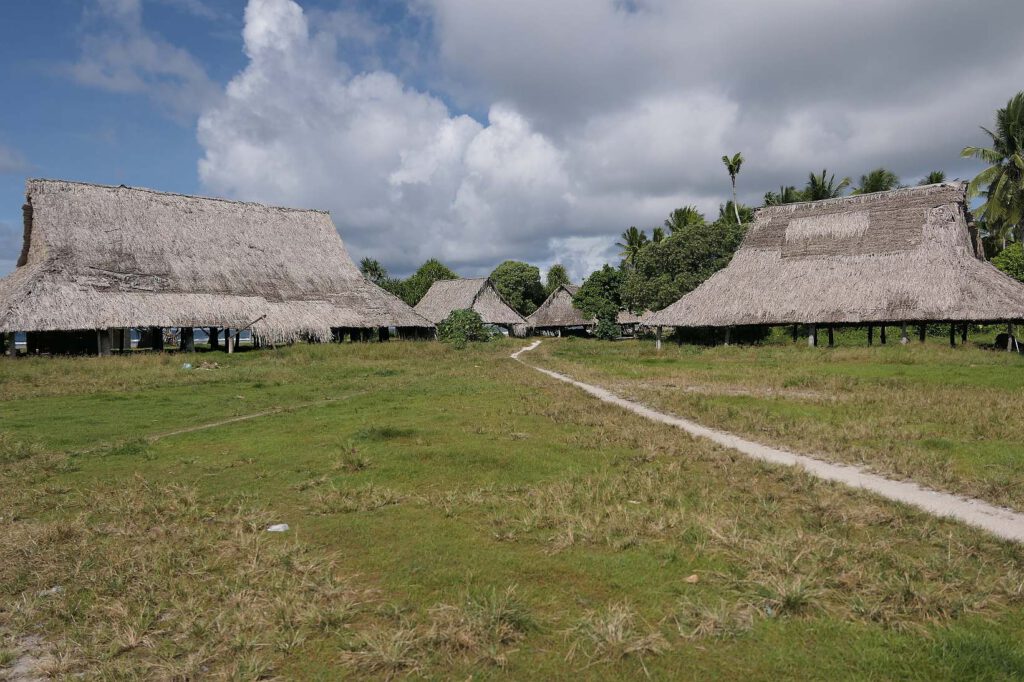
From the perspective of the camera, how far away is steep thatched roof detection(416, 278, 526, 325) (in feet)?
189

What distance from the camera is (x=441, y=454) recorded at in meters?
9.40

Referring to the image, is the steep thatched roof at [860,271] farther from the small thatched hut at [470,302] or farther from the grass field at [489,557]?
the grass field at [489,557]

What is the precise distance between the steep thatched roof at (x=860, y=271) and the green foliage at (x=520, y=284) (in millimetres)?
41276

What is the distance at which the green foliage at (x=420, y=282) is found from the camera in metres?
81.9

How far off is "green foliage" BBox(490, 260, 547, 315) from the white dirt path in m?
70.1

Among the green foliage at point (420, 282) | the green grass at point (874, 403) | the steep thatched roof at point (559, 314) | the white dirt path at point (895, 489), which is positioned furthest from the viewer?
the green foliage at point (420, 282)

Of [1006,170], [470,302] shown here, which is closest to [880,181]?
[1006,170]

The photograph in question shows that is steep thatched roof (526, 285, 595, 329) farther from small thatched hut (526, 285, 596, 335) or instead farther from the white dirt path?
the white dirt path

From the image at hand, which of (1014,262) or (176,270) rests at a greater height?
(176,270)

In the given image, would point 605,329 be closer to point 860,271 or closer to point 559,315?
point 559,315

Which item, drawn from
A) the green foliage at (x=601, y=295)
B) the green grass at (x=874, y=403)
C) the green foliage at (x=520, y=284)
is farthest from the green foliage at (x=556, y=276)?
the green grass at (x=874, y=403)

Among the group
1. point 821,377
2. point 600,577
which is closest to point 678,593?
point 600,577

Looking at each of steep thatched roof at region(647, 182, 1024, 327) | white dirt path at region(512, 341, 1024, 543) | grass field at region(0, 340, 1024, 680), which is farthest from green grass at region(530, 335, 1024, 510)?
steep thatched roof at region(647, 182, 1024, 327)

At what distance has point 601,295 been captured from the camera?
183ft
